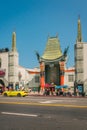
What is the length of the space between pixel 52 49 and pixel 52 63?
15.2 ft

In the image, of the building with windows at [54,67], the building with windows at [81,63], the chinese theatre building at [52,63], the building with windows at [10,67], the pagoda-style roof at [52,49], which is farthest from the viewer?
the pagoda-style roof at [52,49]

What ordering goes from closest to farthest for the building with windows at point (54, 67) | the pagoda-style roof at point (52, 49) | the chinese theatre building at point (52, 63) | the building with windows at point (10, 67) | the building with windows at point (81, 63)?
the building with windows at point (81, 63), the building with windows at point (10, 67), the building with windows at point (54, 67), the chinese theatre building at point (52, 63), the pagoda-style roof at point (52, 49)

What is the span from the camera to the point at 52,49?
2749 inches

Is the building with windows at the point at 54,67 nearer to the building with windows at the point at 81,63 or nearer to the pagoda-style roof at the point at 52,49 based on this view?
the pagoda-style roof at the point at 52,49

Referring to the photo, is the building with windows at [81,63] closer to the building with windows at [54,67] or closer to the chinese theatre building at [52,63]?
the building with windows at [54,67]

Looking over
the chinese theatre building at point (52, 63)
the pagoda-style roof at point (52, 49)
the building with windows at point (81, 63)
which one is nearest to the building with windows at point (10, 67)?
the chinese theatre building at point (52, 63)

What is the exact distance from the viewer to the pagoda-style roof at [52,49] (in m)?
68.4

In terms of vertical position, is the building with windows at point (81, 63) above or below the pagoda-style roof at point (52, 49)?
below

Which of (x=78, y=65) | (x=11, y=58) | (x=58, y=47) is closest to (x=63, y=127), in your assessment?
(x=78, y=65)

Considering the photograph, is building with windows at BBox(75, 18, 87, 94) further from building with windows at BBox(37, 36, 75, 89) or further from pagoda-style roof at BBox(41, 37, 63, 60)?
pagoda-style roof at BBox(41, 37, 63, 60)

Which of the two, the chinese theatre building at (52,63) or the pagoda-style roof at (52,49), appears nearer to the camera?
the chinese theatre building at (52,63)

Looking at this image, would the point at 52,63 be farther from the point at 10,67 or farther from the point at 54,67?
the point at 10,67

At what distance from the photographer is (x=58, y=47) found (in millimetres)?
69812

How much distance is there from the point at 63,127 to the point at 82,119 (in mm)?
1801
